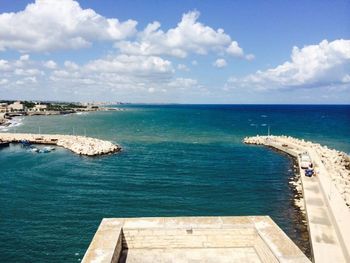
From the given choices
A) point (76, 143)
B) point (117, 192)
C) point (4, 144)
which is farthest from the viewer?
point (4, 144)

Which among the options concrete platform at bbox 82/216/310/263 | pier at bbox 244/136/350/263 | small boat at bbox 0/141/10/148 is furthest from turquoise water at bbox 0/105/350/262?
small boat at bbox 0/141/10/148

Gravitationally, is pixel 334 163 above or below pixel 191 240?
below

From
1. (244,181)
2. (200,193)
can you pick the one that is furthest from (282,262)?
(244,181)

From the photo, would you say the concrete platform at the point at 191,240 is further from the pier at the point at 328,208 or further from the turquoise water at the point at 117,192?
the turquoise water at the point at 117,192

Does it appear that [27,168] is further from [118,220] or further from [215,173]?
→ [118,220]

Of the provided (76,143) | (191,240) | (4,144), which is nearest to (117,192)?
(191,240)

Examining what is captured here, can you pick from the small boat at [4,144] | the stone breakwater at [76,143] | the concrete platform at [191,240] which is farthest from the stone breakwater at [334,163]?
the small boat at [4,144]

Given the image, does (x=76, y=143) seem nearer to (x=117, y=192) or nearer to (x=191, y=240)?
(x=117, y=192)
